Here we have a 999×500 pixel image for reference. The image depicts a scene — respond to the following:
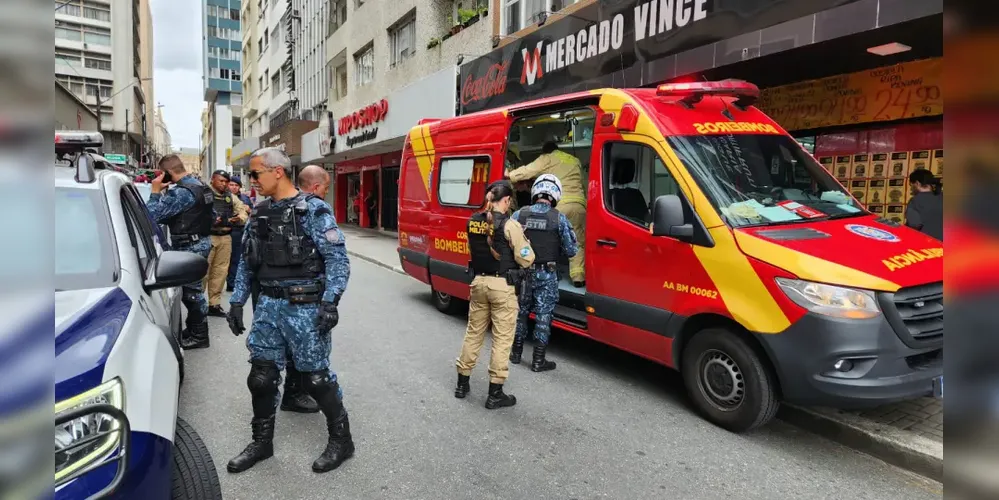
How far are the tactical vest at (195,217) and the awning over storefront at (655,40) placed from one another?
6393mm

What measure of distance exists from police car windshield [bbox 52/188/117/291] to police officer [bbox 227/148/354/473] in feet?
2.51

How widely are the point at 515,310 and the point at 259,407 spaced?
79.5 inches

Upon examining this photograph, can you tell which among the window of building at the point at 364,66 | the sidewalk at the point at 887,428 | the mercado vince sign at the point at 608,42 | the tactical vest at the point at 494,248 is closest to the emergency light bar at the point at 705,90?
the tactical vest at the point at 494,248

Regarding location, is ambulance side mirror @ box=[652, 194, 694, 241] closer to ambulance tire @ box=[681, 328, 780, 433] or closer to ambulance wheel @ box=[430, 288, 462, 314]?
ambulance tire @ box=[681, 328, 780, 433]

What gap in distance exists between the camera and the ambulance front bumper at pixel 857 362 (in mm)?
3617

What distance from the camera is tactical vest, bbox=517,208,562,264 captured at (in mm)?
5297

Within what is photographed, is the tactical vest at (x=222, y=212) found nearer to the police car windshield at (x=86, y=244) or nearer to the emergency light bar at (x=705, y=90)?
the police car windshield at (x=86, y=244)

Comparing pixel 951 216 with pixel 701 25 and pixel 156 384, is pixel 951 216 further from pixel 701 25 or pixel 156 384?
pixel 701 25

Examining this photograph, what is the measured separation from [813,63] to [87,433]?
8.26 meters

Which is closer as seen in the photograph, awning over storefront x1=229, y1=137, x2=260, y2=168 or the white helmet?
the white helmet

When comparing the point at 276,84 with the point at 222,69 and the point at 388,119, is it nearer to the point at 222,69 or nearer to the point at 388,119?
the point at 388,119

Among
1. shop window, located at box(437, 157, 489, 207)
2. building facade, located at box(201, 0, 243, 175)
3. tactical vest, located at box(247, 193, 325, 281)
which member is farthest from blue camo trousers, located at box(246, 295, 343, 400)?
building facade, located at box(201, 0, 243, 175)

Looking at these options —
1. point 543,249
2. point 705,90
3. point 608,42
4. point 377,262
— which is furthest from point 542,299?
point 377,262

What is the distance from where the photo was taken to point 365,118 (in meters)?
19.2
